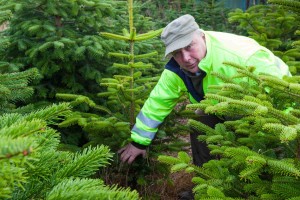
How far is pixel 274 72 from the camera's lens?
2693mm

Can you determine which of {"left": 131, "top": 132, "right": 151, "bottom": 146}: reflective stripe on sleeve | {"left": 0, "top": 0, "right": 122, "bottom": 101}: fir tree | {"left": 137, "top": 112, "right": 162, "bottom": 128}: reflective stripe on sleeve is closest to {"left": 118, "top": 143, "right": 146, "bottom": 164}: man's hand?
{"left": 131, "top": 132, "right": 151, "bottom": 146}: reflective stripe on sleeve

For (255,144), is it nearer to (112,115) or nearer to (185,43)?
(185,43)

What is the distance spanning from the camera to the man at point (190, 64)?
2.90 m

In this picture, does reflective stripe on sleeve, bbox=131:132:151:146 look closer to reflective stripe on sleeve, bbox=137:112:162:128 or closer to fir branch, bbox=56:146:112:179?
reflective stripe on sleeve, bbox=137:112:162:128

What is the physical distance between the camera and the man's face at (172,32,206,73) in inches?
117

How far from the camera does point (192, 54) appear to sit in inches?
118

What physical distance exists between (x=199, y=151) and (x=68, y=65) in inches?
72.7

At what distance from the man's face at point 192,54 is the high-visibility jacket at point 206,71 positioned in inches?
2.5

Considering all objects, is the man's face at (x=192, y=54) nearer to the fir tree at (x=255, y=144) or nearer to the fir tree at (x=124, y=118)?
the fir tree at (x=124, y=118)

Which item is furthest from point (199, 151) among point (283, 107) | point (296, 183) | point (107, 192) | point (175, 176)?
point (107, 192)

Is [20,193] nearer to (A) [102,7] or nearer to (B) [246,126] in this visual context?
(B) [246,126]

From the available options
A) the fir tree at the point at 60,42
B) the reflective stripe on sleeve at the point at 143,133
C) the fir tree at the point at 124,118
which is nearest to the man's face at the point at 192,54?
the fir tree at the point at 124,118

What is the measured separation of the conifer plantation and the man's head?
32cm

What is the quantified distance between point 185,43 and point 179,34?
10cm
